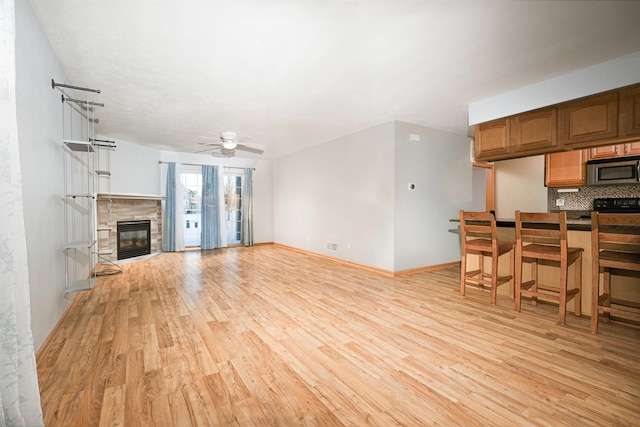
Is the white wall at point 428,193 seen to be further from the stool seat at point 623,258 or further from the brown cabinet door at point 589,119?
the stool seat at point 623,258

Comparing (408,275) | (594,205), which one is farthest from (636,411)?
(594,205)

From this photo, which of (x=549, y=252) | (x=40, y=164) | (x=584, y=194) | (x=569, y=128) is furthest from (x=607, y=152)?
(x=40, y=164)

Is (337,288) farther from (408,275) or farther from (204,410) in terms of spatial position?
(204,410)

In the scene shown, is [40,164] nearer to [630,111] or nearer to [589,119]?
[589,119]

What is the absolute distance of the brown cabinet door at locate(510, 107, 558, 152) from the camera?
10.8 ft

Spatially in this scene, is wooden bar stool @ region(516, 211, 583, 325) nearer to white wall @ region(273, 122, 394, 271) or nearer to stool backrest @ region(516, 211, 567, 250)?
stool backrest @ region(516, 211, 567, 250)

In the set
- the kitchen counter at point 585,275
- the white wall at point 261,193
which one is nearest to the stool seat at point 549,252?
the kitchen counter at point 585,275

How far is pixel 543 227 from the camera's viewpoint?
3.13m

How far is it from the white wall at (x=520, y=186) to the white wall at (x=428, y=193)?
27.1 inches

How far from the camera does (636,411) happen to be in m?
1.54

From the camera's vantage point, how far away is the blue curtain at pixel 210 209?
7.41m

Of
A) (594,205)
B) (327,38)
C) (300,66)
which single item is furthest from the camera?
(594,205)

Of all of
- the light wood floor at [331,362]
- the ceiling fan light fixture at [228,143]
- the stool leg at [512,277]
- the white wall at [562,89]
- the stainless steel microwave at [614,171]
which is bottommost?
the light wood floor at [331,362]

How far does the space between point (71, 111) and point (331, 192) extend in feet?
14.0
